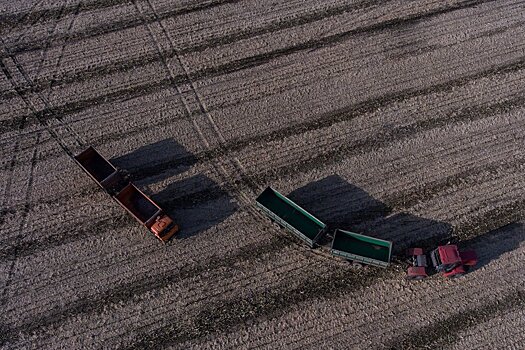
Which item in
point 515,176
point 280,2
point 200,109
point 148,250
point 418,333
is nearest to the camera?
point 418,333

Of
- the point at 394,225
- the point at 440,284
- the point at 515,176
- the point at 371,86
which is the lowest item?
the point at 440,284

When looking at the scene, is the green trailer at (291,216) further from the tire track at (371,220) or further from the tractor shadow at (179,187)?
the tractor shadow at (179,187)

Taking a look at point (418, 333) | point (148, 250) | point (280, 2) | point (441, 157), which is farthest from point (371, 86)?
point (148, 250)

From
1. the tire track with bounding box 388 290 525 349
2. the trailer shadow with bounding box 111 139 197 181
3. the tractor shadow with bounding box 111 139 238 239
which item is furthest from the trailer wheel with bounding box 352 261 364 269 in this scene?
the trailer shadow with bounding box 111 139 197 181

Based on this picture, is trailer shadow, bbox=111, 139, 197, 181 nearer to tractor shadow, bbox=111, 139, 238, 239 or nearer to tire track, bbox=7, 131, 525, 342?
tractor shadow, bbox=111, 139, 238, 239

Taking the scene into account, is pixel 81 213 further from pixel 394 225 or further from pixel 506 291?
pixel 506 291

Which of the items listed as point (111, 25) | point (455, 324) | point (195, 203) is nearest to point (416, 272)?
point (455, 324)
